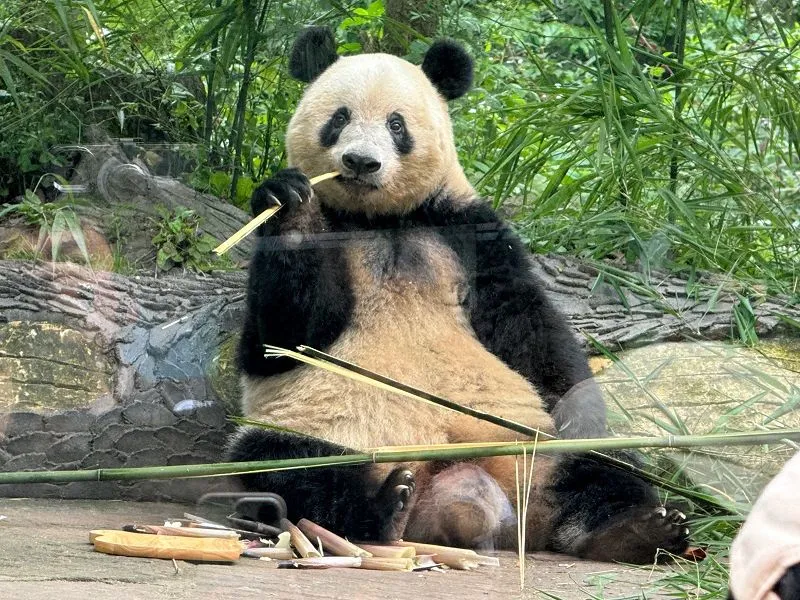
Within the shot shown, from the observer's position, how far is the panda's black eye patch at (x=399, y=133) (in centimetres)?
260

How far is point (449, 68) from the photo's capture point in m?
2.52

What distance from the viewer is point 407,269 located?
2639mm

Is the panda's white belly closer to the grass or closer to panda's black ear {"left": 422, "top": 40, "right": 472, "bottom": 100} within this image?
the grass

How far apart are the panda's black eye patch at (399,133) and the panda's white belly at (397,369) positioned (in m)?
0.24

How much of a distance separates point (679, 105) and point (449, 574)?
5.03ft

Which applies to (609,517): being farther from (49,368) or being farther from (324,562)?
(49,368)

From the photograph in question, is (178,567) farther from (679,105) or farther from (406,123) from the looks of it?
(679,105)

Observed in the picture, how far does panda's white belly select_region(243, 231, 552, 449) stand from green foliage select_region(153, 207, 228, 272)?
0.37 m

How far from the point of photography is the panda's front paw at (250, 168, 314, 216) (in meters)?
2.38

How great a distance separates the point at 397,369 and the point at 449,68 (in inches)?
32.1

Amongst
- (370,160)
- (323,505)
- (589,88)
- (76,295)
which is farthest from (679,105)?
(76,295)

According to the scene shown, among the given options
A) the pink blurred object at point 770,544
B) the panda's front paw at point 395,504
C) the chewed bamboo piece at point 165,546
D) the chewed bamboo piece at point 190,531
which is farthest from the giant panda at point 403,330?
the pink blurred object at point 770,544

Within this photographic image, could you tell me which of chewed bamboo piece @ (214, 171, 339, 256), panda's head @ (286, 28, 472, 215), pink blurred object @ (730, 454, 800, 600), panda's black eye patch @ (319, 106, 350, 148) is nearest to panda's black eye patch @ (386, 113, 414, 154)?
panda's head @ (286, 28, 472, 215)

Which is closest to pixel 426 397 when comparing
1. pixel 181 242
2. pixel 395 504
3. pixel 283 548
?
pixel 395 504
